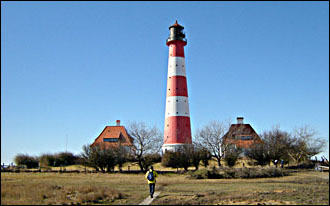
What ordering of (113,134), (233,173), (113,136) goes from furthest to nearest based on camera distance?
1. (113,134)
2. (113,136)
3. (233,173)

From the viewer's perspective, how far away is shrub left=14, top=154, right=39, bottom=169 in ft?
149

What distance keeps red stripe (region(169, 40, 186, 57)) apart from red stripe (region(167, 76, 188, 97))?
10.1ft

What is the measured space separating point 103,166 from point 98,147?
2352 mm

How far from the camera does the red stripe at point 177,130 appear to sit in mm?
44250

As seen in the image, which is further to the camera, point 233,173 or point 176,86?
point 176,86

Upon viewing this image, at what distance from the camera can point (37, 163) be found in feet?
154

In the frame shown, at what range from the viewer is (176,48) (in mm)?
46188

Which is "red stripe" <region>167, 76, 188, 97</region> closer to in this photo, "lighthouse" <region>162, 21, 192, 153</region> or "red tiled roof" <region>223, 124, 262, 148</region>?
"lighthouse" <region>162, 21, 192, 153</region>

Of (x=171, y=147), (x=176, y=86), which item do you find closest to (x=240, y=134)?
(x=171, y=147)

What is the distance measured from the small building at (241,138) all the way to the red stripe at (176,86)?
7.49 metres

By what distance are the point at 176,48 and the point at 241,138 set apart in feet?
46.8

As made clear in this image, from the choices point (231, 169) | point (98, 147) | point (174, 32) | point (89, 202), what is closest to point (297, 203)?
point (89, 202)

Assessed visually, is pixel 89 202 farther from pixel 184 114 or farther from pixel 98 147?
pixel 184 114

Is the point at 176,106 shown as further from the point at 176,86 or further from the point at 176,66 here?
the point at 176,66
